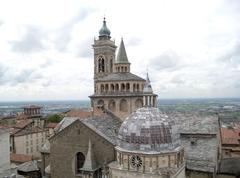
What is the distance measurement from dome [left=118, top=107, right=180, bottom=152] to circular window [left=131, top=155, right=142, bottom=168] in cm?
72

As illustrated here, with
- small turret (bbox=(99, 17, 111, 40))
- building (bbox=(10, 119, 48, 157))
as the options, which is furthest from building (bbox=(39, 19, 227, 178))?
building (bbox=(10, 119, 48, 157))

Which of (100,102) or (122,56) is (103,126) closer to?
(100,102)

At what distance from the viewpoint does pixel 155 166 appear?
2533 centimetres

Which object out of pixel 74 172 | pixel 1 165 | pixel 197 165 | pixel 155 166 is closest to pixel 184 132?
pixel 197 165

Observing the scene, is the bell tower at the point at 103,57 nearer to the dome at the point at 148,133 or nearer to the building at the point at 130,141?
the building at the point at 130,141

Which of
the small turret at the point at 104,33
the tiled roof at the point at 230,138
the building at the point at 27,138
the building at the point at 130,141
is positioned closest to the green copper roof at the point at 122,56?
the building at the point at 130,141

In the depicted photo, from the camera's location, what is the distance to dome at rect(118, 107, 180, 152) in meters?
25.8

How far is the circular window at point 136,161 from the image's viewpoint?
2552cm

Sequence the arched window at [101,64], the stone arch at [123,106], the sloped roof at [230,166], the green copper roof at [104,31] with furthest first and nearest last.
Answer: the green copper roof at [104,31]
the arched window at [101,64]
the stone arch at [123,106]
the sloped roof at [230,166]

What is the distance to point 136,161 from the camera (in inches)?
1009

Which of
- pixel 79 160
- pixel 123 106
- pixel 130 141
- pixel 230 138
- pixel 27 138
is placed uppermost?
pixel 123 106

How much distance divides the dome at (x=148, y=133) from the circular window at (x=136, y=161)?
72 cm

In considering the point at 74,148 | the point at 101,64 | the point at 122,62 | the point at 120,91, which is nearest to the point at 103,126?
the point at 74,148

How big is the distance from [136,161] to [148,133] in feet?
8.43
